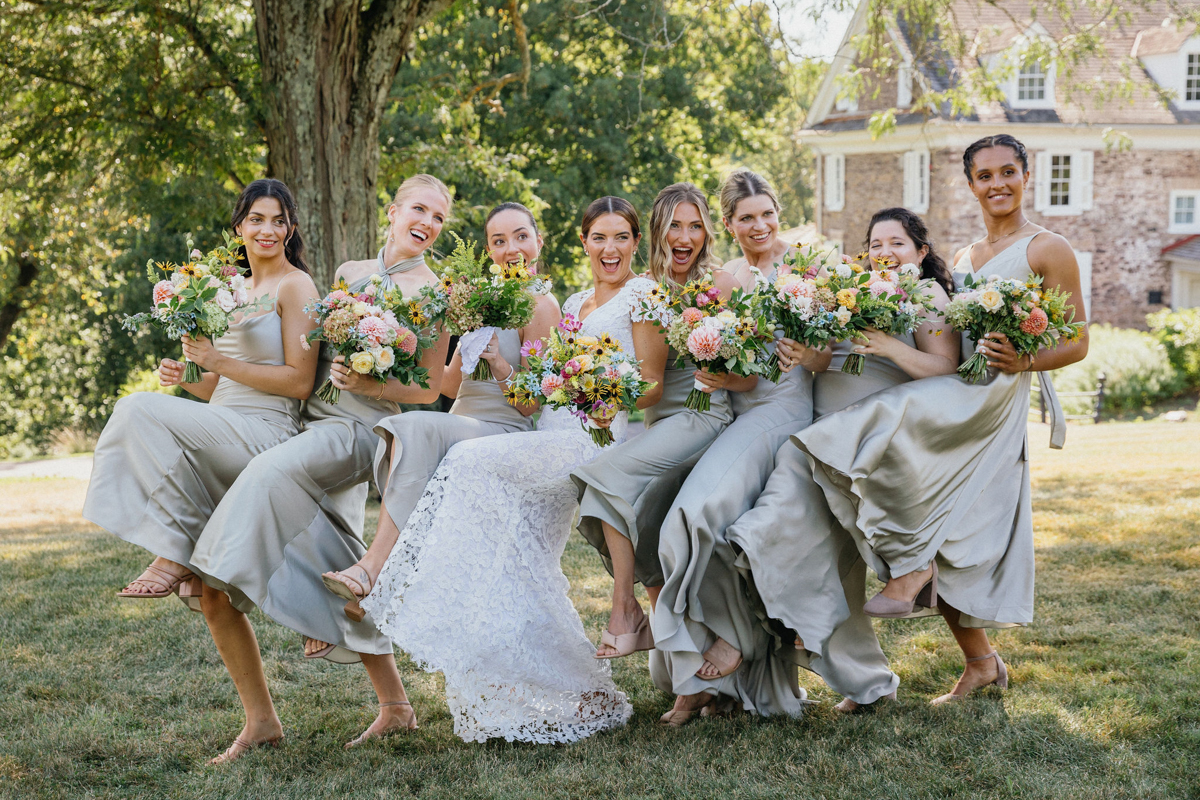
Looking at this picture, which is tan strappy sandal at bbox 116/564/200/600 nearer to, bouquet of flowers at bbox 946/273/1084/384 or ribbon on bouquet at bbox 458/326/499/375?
ribbon on bouquet at bbox 458/326/499/375

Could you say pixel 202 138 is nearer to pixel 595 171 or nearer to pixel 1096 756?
pixel 1096 756

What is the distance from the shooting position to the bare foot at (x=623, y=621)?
4.80 metres

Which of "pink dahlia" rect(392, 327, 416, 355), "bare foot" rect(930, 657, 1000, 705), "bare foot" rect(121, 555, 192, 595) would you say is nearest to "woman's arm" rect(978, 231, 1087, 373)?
"bare foot" rect(930, 657, 1000, 705)

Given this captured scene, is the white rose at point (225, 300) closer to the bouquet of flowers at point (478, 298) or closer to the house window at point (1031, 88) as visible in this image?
the bouquet of flowers at point (478, 298)

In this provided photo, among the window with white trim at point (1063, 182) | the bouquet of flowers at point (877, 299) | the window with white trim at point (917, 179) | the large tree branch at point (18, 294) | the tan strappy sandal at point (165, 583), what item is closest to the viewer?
the tan strappy sandal at point (165, 583)

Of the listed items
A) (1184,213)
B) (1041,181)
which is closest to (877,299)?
(1041,181)

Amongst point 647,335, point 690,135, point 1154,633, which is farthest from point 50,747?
point 690,135

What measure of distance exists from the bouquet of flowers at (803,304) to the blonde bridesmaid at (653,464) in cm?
44

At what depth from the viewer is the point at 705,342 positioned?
4621mm

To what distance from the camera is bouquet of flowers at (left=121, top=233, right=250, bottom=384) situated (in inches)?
186

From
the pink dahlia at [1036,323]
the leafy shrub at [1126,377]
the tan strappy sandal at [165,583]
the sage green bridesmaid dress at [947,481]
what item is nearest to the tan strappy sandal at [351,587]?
the tan strappy sandal at [165,583]

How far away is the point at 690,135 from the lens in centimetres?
2630

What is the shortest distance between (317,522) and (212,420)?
2.32ft

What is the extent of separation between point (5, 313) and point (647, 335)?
73.0ft
